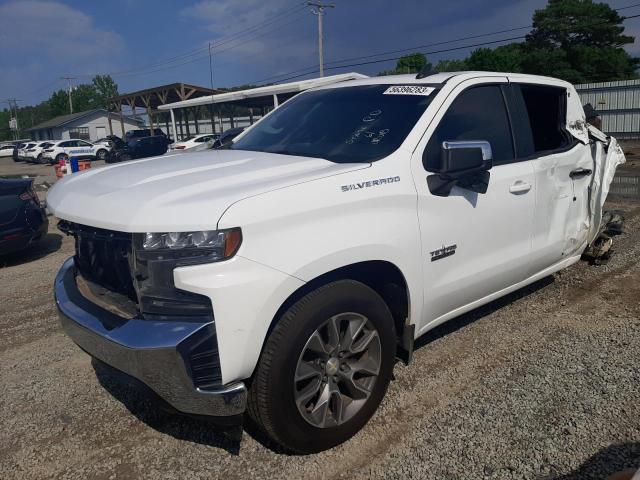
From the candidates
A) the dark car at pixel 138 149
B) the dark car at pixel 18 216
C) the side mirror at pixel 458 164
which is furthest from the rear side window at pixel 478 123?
the dark car at pixel 138 149

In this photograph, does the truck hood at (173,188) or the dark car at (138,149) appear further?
the dark car at (138,149)

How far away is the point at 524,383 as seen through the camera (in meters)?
3.39

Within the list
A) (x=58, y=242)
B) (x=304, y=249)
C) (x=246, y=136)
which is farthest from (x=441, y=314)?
(x=58, y=242)

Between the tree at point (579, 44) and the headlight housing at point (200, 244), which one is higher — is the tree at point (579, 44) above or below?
above

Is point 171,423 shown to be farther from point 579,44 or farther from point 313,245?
point 579,44

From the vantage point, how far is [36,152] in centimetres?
3750

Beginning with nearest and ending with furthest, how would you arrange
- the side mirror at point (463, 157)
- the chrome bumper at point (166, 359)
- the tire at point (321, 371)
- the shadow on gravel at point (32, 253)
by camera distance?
the chrome bumper at point (166, 359) < the tire at point (321, 371) < the side mirror at point (463, 157) < the shadow on gravel at point (32, 253)

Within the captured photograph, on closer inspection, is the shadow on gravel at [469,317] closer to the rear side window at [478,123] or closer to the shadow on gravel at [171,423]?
the rear side window at [478,123]

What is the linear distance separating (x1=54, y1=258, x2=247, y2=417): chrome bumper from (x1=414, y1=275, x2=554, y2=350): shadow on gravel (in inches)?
79.5

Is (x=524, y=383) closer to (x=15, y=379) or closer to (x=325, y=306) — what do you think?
(x=325, y=306)

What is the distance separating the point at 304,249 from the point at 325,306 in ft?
0.97

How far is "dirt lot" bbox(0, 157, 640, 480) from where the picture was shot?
269 centimetres

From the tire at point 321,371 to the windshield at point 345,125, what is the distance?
865 millimetres

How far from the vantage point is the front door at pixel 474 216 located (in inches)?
121
